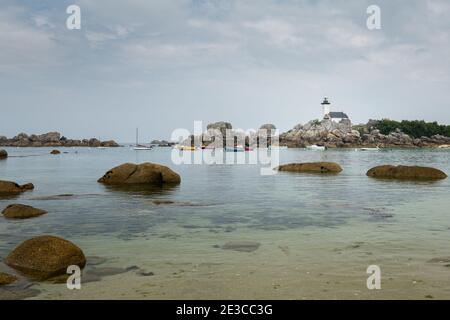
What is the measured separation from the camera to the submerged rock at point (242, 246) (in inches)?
526

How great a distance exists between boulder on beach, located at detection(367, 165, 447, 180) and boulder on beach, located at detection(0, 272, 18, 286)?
3705 centimetres

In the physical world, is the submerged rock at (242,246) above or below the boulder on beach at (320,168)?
below

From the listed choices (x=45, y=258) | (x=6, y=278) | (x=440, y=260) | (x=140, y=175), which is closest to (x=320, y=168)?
(x=140, y=175)

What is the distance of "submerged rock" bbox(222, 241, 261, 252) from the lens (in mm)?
13352

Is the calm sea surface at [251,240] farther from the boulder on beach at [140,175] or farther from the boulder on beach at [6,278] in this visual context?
the boulder on beach at [140,175]

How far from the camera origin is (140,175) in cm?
3516

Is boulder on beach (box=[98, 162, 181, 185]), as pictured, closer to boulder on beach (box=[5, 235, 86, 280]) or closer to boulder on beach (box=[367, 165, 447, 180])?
boulder on beach (box=[367, 165, 447, 180])

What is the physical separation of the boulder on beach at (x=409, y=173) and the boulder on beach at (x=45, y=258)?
3549 centimetres

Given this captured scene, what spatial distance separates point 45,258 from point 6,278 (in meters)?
1.26

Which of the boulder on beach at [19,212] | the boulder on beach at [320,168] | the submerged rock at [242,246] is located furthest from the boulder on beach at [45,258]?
the boulder on beach at [320,168]
